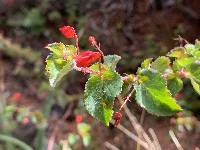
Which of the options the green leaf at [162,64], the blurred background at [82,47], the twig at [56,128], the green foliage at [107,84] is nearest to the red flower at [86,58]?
the green foliage at [107,84]

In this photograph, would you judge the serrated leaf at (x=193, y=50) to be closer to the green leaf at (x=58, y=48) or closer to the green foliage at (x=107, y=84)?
the green foliage at (x=107, y=84)

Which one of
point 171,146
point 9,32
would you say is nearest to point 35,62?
point 9,32

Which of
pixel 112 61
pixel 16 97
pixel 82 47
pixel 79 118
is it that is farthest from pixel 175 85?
pixel 82 47

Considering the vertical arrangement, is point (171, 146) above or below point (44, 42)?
below

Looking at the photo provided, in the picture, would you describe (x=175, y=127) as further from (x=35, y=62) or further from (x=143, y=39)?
(x=35, y=62)

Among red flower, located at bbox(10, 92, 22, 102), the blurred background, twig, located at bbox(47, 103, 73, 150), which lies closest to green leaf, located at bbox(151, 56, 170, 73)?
the blurred background
